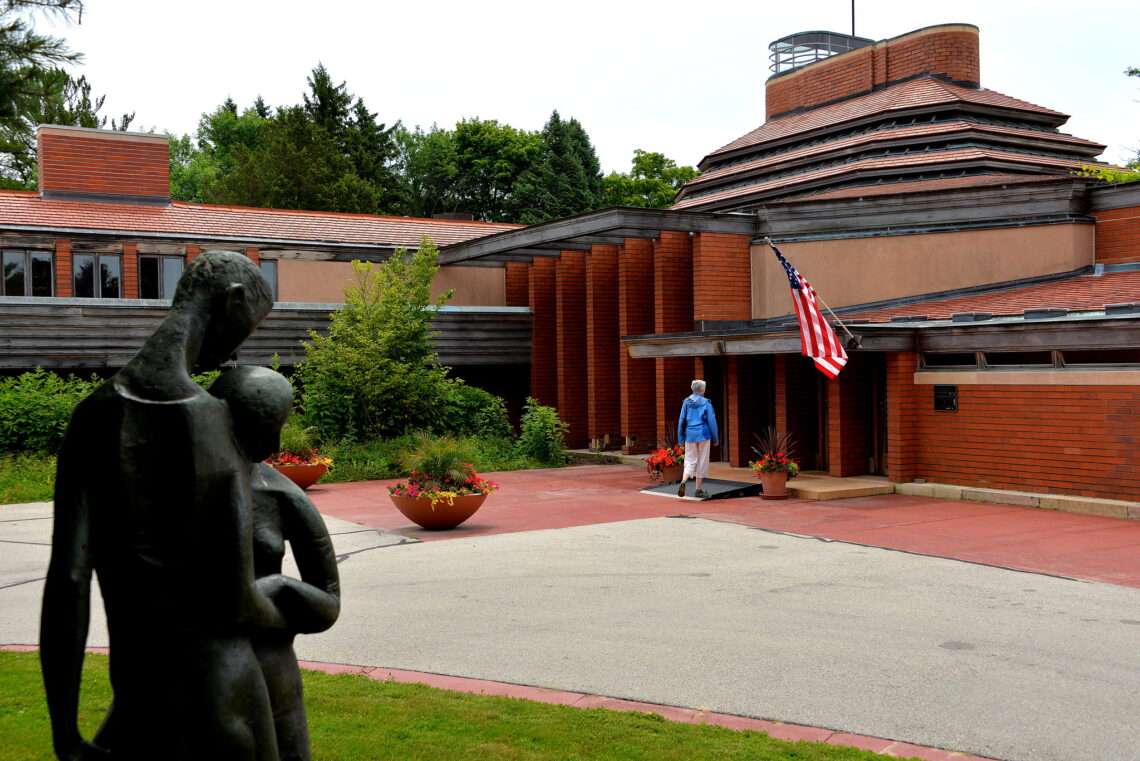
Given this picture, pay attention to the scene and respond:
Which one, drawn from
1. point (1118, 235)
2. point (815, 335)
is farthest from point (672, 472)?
point (1118, 235)

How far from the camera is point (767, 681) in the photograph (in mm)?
7223

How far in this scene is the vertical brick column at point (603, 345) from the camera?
24703 mm

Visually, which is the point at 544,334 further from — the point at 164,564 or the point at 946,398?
the point at 164,564

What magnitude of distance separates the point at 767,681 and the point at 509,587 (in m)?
3.85

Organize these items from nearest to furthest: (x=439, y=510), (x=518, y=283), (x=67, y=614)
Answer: (x=67, y=614), (x=439, y=510), (x=518, y=283)

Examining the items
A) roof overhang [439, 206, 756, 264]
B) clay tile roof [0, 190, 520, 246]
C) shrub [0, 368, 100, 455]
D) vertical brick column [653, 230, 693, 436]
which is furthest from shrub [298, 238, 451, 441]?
clay tile roof [0, 190, 520, 246]

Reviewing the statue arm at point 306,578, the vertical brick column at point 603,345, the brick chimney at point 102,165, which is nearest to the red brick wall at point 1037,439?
the vertical brick column at point 603,345

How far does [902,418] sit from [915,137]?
948 cm

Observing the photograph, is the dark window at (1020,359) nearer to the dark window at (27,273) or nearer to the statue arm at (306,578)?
the statue arm at (306,578)

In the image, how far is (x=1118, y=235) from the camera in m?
19.5

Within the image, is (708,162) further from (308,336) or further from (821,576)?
(821,576)

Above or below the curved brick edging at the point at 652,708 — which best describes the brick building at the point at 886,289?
above

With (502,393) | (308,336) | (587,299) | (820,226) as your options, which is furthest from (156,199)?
(820,226)

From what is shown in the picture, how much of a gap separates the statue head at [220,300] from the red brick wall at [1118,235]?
19660mm
